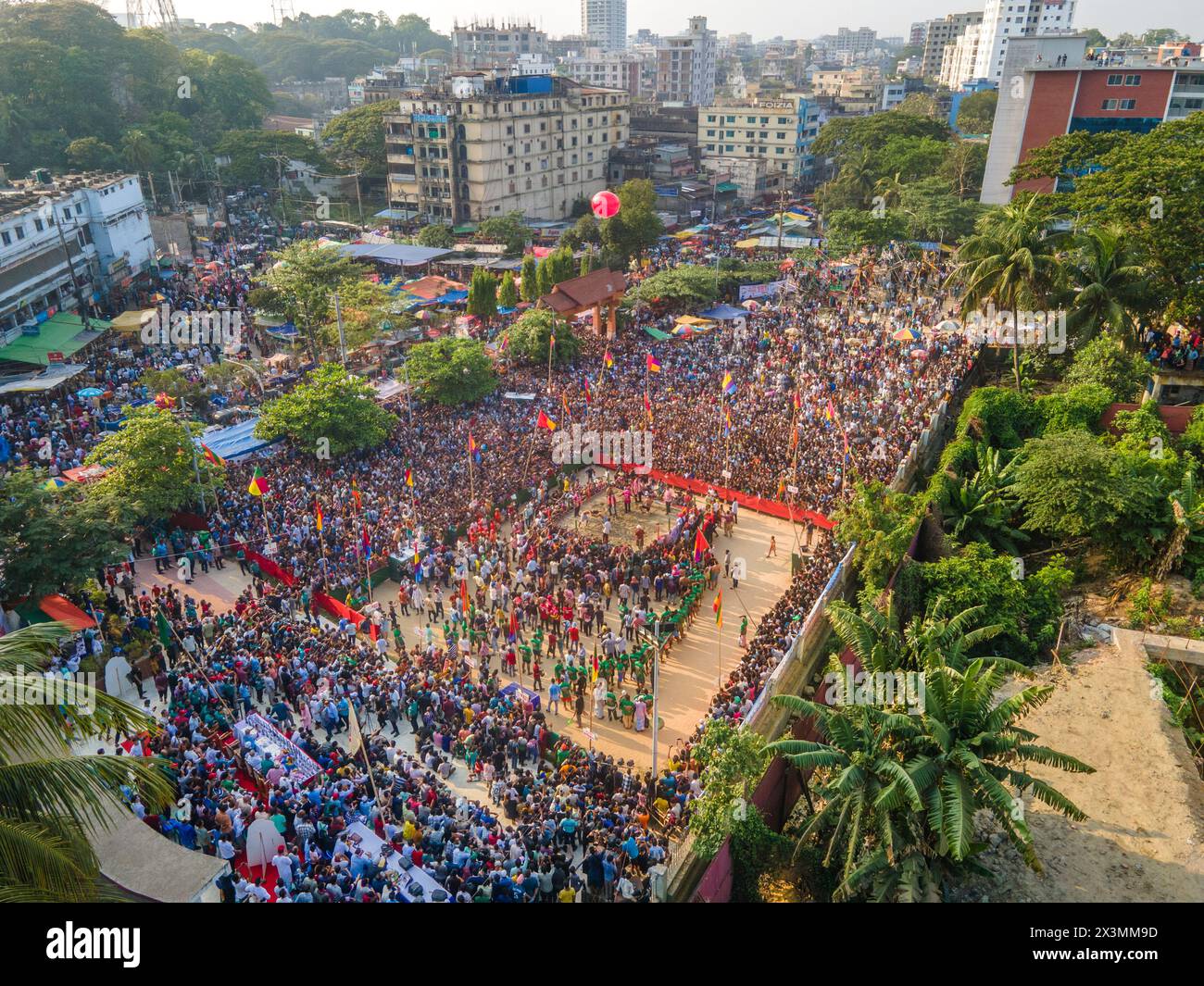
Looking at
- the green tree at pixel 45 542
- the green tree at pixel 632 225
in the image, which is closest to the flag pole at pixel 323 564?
the green tree at pixel 45 542

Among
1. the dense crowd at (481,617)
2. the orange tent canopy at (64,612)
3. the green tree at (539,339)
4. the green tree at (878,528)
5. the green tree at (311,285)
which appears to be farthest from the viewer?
the green tree at (311,285)

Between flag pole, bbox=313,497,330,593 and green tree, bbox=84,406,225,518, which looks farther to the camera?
green tree, bbox=84,406,225,518

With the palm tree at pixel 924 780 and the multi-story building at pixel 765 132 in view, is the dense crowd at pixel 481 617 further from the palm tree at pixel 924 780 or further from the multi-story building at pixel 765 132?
the multi-story building at pixel 765 132

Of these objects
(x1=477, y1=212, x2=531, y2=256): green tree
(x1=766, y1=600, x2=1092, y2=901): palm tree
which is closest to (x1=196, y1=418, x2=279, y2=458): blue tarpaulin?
(x1=766, y1=600, x2=1092, y2=901): palm tree

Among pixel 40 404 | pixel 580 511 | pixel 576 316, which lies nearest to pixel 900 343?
pixel 576 316

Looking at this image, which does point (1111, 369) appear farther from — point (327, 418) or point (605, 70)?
point (605, 70)

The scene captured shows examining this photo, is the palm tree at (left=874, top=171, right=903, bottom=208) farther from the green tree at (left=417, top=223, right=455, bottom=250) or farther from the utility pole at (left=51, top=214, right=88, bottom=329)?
the utility pole at (left=51, top=214, right=88, bottom=329)
